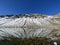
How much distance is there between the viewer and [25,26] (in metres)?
1.71

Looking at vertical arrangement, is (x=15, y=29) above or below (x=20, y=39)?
above

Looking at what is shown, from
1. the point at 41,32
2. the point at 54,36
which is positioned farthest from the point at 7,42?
the point at 54,36

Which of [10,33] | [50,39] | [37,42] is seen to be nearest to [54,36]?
[50,39]

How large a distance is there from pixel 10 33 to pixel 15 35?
0.05m

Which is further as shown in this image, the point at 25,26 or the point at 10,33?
the point at 25,26

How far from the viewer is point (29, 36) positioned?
1542mm

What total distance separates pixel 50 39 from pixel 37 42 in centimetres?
13

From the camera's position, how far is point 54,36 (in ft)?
5.20

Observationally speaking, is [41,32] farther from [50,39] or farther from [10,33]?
[10,33]

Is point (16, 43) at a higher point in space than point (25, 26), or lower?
lower

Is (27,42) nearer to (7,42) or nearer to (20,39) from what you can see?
(20,39)

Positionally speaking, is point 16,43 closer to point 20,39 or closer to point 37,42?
point 20,39

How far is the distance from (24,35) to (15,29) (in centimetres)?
13

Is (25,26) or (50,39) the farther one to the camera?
(25,26)
